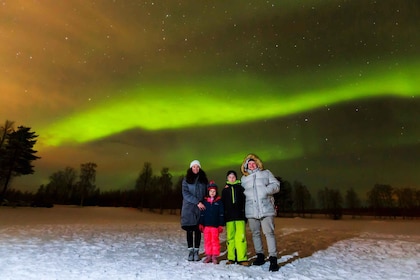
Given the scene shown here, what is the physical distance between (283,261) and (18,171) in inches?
→ 1775

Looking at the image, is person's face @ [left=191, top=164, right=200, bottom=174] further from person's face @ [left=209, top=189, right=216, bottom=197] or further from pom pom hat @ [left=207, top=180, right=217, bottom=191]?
person's face @ [left=209, top=189, right=216, bottom=197]

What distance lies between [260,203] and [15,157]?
4473 cm

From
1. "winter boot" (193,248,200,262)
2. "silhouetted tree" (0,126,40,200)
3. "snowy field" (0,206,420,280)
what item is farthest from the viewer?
"silhouetted tree" (0,126,40,200)

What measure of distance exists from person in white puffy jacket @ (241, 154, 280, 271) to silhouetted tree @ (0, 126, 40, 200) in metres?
43.9

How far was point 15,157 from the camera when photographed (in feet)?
131

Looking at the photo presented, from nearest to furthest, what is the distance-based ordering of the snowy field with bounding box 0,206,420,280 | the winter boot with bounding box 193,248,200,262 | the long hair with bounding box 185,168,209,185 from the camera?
the snowy field with bounding box 0,206,420,280, the winter boot with bounding box 193,248,200,262, the long hair with bounding box 185,168,209,185

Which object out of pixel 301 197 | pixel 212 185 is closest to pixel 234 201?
pixel 212 185

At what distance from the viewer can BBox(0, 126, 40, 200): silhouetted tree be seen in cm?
3925

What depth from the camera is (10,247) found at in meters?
7.25

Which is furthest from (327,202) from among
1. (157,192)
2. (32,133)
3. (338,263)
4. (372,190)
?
(338,263)

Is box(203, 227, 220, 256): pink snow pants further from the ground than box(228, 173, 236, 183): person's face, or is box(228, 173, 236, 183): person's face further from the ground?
box(228, 173, 236, 183): person's face

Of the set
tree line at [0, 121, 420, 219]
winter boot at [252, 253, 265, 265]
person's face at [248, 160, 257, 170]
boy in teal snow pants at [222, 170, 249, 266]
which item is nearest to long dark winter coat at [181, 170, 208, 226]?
boy in teal snow pants at [222, 170, 249, 266]

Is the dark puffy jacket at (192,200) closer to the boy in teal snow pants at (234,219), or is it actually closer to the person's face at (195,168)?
the person's face at (195,168)

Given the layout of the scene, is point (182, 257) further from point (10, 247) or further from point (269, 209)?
point (10, 247)
